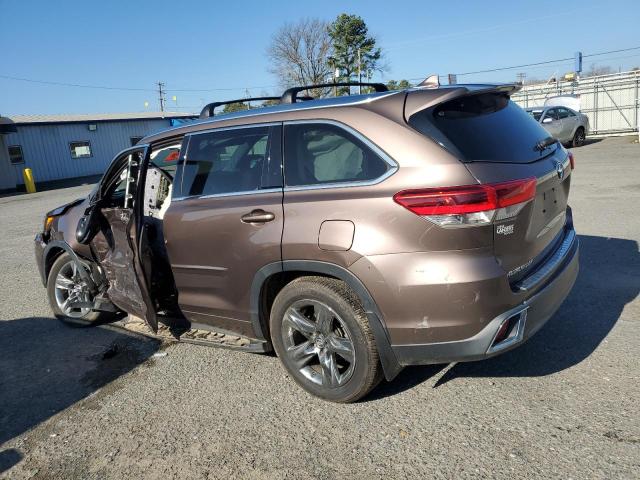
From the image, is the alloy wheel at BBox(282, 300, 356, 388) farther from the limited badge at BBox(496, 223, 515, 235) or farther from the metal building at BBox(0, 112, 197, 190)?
the metal building at BBox(0, 112, 197, 190)

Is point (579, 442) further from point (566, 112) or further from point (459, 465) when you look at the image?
point (566, 112)

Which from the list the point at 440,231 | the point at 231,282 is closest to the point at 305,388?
the point at 231,282

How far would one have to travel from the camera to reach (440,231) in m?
2.72

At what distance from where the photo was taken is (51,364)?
433 centimetres

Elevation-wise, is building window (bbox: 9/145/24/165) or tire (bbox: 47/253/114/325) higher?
building window (bbox: 9/145/24/165)

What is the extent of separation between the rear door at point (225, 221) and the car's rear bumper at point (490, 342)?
1039 mm

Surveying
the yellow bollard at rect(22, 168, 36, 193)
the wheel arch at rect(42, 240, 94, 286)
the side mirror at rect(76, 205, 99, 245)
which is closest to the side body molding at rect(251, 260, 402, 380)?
the side mirror at rect(76, 205, 99, 245)

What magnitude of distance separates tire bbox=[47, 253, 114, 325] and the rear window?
3.74m

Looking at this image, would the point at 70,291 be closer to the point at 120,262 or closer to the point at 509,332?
the point at 120,262

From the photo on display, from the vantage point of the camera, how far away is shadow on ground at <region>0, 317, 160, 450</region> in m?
3.60

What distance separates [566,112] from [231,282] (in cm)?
1957

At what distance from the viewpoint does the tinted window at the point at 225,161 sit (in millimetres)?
3570

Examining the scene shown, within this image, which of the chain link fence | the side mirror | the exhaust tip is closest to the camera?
the exhaust tip

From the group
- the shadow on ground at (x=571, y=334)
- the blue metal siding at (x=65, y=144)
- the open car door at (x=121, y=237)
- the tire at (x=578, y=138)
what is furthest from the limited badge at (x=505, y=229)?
the blue metal siding at (x=65, y=144)
